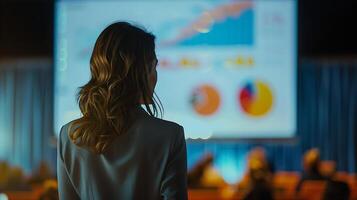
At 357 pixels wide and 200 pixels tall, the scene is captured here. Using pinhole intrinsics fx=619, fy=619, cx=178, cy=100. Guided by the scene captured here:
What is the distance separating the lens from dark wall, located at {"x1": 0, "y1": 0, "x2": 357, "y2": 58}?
6504 millimetres

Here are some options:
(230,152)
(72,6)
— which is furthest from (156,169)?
(230,152)

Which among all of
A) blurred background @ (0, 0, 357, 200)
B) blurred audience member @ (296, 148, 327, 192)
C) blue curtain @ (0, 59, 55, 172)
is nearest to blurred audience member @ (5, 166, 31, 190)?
blurred background @ (0, 0, 357, 200)

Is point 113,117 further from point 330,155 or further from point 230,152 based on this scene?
point 330,155

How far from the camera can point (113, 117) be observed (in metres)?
1.13

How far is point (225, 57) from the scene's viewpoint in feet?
18.0

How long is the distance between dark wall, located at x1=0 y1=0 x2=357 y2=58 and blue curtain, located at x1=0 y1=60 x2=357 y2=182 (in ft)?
2.15

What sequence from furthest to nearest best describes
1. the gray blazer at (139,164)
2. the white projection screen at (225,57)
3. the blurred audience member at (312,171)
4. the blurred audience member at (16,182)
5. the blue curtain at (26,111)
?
the blue curtain at (26,111)
the white projection screen at (225,57)
the blurred audience member at (312,171)
the blurred audience member at (16,182)
the gray blazer at (139,164)

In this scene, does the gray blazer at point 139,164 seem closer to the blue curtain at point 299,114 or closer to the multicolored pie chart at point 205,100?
the multicolored pie chart at point 205,100

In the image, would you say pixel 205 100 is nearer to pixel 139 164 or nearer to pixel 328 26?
pixel 328 26

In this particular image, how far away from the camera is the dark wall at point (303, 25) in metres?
6.50

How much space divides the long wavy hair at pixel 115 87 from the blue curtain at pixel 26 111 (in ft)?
20.9

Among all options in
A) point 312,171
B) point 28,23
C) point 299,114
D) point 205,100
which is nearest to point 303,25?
point 299,114

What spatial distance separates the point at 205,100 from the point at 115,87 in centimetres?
442

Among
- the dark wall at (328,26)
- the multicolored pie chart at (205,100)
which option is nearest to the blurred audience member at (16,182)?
the multicolored pie chart at (205,100)
